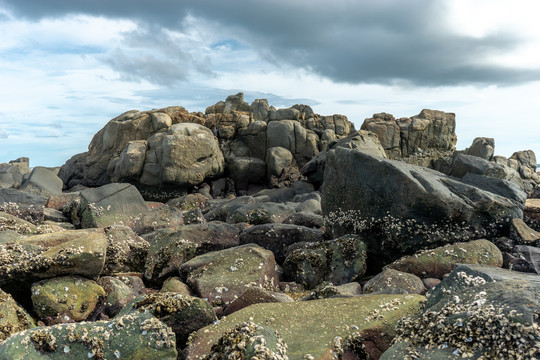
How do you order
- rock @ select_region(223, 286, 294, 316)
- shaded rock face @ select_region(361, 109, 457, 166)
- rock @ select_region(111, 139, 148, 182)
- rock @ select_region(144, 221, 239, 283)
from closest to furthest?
rock @ select_region(223, 286, 294, 316) → rock @ select_region(144, 221, 239, 283) → rock @ select_region(111, 139, 148, 182) → shaded rock face @ select_region(361, 109, 457, 166)

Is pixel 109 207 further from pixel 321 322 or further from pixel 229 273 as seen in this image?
pixel 321 322

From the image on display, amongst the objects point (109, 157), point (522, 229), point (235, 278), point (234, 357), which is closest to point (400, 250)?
point (522, 229)

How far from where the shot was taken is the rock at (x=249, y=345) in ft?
19.2

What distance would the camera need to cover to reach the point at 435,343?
19.3ft

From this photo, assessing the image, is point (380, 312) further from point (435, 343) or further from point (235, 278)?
point (235, 278)

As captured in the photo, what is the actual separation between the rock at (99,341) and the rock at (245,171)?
133 ft

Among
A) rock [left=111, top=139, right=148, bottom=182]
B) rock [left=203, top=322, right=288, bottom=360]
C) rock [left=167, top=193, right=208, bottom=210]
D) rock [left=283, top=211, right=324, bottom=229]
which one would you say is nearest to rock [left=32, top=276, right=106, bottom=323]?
rock [left=203, top=322, right=288, bottom=360]

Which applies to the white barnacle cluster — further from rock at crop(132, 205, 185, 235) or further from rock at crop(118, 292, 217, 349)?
rock at crop(132, 205, 185, 235)

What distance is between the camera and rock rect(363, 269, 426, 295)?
35.2 feet

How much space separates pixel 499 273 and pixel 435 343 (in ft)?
8.72

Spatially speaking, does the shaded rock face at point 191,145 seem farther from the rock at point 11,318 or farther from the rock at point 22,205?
the rock at point 11,318

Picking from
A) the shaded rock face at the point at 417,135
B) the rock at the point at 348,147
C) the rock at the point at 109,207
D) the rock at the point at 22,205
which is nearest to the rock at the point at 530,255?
the rock at the point at 109,207

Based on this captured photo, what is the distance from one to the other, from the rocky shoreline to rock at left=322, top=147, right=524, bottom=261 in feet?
0.15

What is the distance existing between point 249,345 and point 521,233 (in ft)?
38.7
